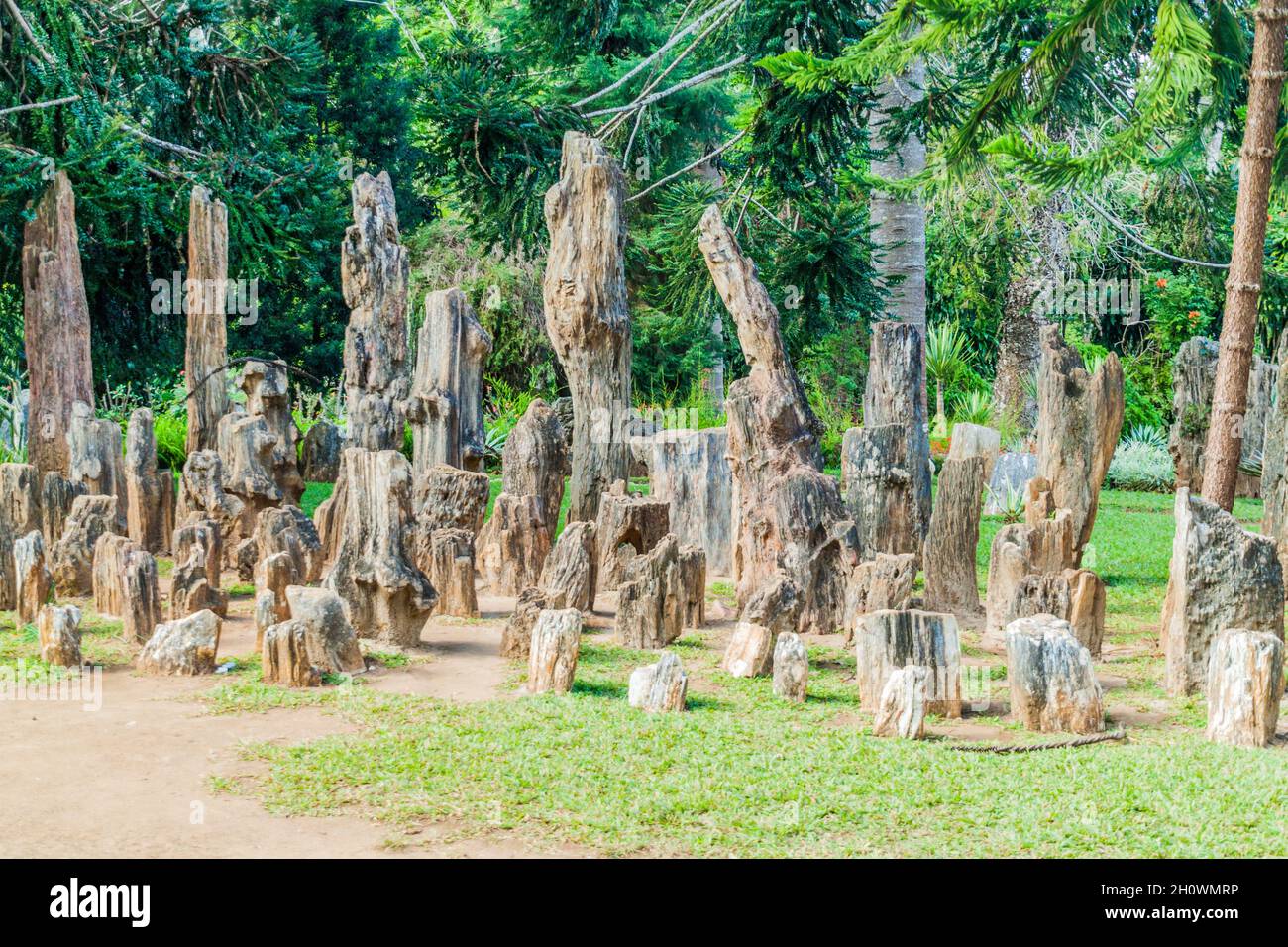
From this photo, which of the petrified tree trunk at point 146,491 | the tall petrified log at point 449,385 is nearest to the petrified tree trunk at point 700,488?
the tall petrified log at point 449,385

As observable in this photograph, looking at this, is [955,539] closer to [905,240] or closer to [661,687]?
[661,687]

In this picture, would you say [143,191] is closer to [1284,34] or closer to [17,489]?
[17,489]

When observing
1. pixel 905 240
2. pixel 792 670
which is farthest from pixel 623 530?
Answer: pixel 905 240

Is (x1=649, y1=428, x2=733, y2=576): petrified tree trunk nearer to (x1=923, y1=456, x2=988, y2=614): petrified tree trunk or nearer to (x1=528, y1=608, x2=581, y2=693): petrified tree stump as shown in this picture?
(x1=923, y1=456, x2=988, y2=614): petrified tree trunk

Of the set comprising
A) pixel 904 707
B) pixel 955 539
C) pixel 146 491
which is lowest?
pixel 904 707

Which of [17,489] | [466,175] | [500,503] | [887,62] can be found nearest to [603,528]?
[500,503]

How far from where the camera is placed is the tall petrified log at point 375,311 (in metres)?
11.7

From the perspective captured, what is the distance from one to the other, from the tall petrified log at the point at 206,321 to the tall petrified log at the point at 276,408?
65 centimetres

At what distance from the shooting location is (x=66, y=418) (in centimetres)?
1319

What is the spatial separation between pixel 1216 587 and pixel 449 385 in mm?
6887

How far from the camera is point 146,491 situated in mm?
11445

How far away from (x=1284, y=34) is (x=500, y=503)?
5.87m

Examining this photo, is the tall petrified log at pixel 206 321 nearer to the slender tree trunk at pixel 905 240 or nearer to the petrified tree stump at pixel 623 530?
the petrified tree stump at pixel 623 530

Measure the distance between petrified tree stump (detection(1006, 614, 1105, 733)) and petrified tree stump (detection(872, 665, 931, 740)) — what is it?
0.49 m
